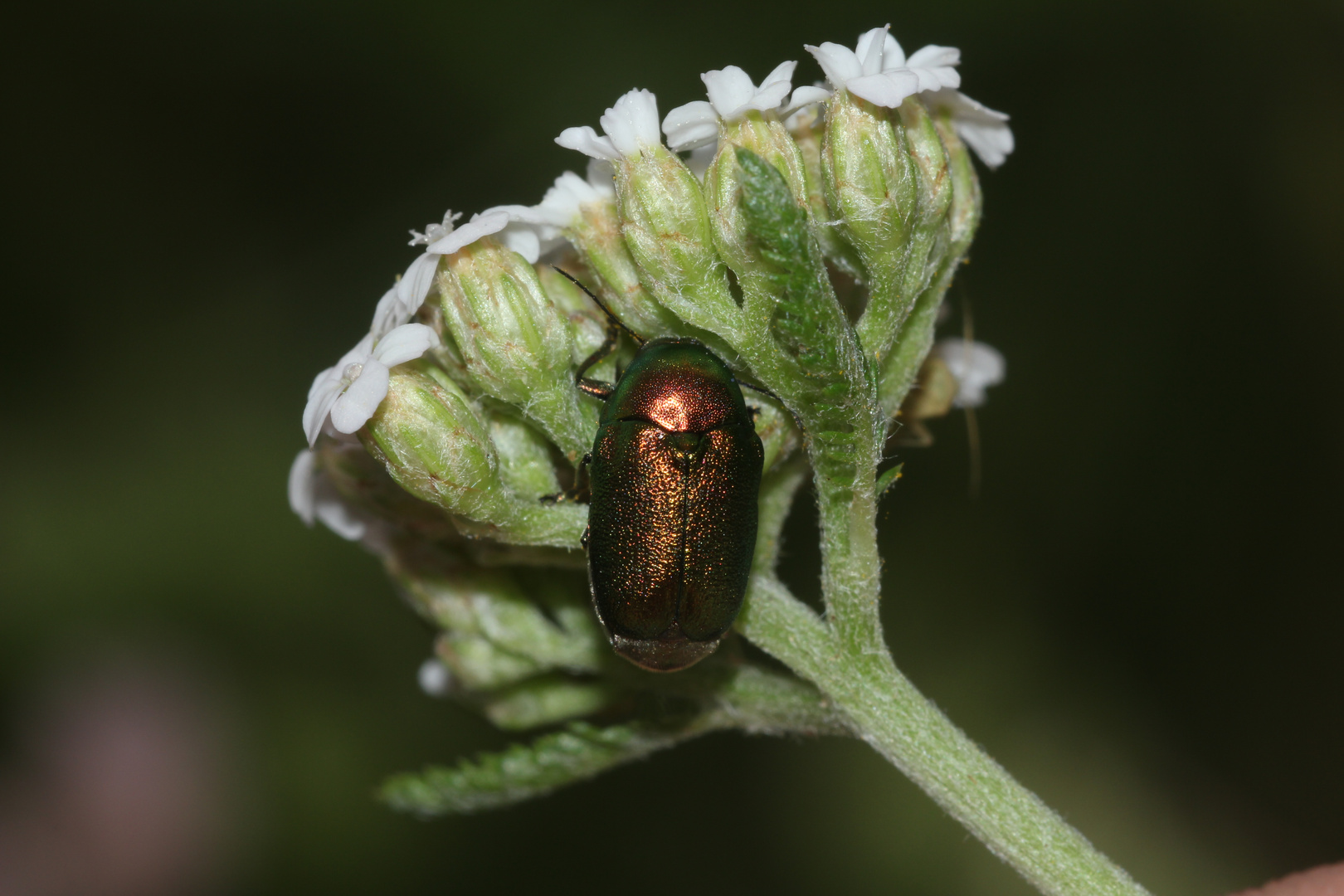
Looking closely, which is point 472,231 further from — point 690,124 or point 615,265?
point 690,124

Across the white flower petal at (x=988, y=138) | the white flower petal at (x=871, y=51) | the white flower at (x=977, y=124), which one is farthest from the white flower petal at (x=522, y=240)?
the white flower petal at (x=988, y=138)

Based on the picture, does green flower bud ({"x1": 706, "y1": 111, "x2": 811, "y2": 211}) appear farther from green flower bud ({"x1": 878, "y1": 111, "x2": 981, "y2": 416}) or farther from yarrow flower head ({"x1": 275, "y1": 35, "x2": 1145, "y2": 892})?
green flower bud ({"x1": 878, "y1": 111, "x2": 981, "y2": 416})

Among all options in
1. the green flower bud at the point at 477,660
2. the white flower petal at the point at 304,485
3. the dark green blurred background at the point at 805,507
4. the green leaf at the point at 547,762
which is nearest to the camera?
the green leaf at the point at 547,762

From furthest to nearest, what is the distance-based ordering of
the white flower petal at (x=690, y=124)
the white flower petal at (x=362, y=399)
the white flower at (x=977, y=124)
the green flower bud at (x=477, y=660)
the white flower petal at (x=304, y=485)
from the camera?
1. the green flower bud at (x=477, y=660)
2. the white flower petal at (x=304, y=485)
3. the white flower at (x=977, y=124)
4. the white flower petal at (x=690, y=124)
5. the white flower petal at (x=362, y=399)

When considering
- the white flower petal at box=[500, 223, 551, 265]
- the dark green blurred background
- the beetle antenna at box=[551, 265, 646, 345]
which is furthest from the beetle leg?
the dark green blurred background

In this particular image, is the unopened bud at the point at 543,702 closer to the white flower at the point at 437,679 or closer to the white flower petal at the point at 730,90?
the white flower at the point at 437,679

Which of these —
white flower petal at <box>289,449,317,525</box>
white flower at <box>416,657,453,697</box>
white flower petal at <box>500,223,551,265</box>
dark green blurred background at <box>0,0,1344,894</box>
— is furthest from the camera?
dark green blurred background at <box>0,0,1344,894</box>

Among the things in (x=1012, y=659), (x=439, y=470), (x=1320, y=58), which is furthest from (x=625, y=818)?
(x=1320, y=58)
